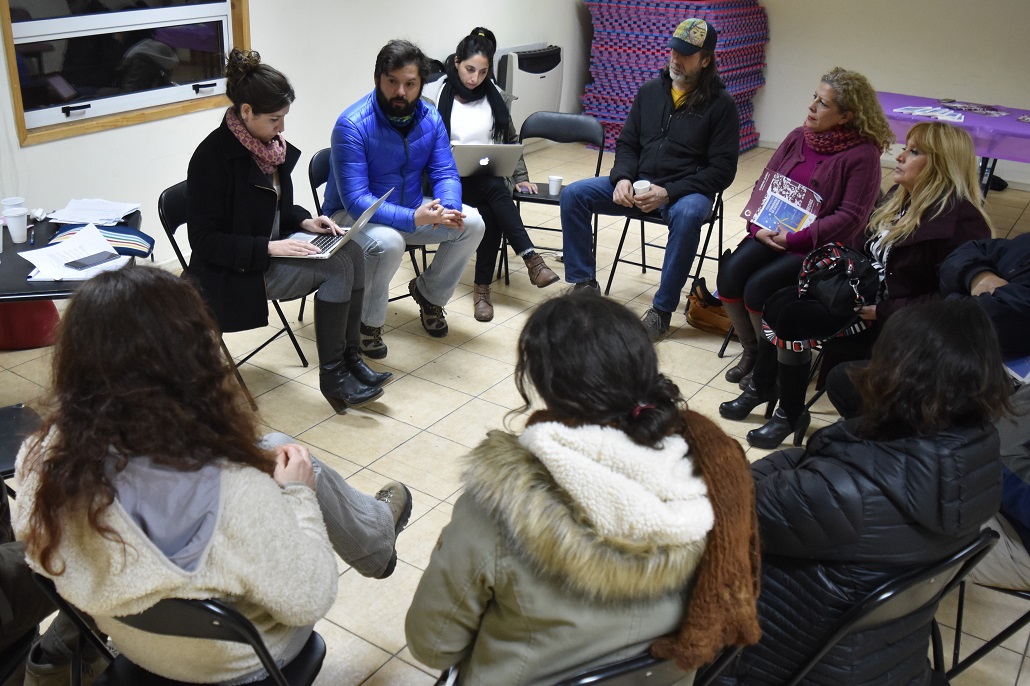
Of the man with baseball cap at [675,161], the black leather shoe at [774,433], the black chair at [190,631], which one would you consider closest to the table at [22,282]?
the black chair at [190,631]

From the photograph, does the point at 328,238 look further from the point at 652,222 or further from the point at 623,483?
the point at 623,483

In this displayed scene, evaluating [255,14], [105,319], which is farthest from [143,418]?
[255,14]

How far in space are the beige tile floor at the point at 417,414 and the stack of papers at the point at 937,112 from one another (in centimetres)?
196

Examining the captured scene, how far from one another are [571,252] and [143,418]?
315 centimetres

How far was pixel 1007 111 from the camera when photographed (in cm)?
601

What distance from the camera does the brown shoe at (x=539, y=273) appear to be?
421 cm

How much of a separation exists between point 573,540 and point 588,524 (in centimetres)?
4

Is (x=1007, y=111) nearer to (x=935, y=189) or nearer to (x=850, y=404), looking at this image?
(x=935, y=189)

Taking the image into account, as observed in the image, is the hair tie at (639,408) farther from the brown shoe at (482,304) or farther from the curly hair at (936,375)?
the brown shoe at (482,304)

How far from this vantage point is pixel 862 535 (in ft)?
5.06

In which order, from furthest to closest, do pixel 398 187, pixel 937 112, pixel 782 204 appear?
pixel 937 112, pixel 398 187, pixel 782 204

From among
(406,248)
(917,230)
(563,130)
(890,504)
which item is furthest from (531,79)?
(890,504)

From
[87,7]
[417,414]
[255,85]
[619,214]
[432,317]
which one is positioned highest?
[87,7]

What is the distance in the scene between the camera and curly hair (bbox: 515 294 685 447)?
131 centimetres
